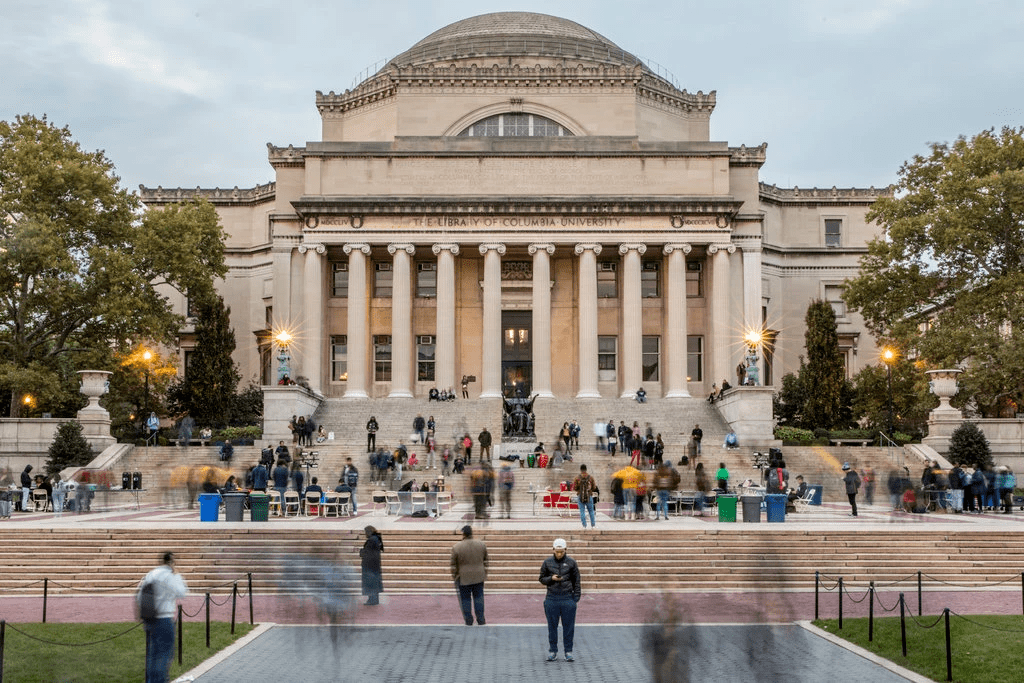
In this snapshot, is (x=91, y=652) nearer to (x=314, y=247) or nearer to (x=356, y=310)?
(x=356, y=310)

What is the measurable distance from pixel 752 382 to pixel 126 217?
2923cm

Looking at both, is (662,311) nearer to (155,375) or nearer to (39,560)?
(155,375)

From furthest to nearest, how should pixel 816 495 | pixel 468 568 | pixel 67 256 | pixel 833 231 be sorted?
pixel 833 231 → pixel 67 256 → pixel 816 495 → pixel 468 568

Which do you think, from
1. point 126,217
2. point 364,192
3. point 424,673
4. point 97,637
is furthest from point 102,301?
point 424,673

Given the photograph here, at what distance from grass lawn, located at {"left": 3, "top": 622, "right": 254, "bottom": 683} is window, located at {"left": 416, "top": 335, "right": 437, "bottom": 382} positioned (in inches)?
1659

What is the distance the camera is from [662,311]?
5950 centimetres

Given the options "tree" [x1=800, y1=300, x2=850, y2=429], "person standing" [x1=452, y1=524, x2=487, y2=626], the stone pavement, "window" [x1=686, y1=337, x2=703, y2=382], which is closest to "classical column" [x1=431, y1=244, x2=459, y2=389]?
"window" [x1=686, y1=337, x2=703, y2=382]

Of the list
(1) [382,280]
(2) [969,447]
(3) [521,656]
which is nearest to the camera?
(3) [521,656]

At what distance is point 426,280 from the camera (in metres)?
60.3

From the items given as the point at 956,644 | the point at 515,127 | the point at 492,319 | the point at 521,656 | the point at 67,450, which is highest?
the point at 515,127

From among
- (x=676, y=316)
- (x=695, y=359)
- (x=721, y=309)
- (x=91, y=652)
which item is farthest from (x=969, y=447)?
(x=91, y=652)

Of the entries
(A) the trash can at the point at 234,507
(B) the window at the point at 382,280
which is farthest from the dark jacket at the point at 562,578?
(B) the window at the point at 382,280

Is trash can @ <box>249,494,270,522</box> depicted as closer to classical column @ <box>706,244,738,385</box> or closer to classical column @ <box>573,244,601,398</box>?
classical column @ <box>573,244,601,398</box>

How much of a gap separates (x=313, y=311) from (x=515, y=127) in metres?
16.3
